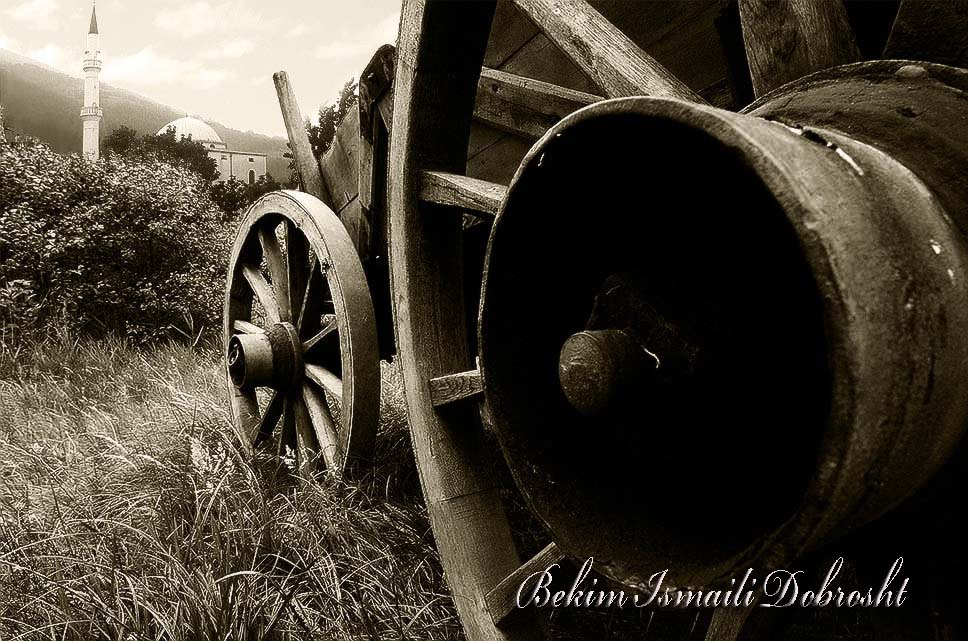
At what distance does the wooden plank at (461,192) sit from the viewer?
136 centimetres

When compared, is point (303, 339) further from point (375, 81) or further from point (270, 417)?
point (375, 81)

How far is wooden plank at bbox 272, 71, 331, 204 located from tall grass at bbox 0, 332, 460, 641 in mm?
990

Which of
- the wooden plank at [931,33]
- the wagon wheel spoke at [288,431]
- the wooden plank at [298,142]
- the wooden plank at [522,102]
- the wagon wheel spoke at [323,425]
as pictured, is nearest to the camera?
the wooden plank at [931,33]

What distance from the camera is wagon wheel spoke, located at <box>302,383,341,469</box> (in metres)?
2.41

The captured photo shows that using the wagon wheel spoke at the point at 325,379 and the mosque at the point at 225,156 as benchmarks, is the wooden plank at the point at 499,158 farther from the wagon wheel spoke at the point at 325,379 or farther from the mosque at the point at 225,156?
the mosque at the point at 225,156

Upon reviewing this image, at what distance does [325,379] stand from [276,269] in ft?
2.24

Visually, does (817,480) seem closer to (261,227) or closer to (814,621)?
(814,621)

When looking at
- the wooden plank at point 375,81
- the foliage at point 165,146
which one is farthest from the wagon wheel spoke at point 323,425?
the foliage at point 165,146

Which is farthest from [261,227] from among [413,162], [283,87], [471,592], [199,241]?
[199,241]

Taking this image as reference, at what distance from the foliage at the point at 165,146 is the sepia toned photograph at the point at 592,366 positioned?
23.7 meters

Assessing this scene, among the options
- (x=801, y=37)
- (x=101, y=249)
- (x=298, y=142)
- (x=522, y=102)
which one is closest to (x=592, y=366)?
(x=801, y=37)

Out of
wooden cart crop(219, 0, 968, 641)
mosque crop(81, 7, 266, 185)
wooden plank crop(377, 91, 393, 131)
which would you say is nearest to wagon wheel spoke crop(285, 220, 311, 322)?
wooden plank crop(377, 91, 393, 131)

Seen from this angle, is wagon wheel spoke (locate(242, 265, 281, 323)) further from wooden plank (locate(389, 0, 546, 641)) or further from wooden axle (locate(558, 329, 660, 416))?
wooden axle (locate(558, 329, 660, 416))

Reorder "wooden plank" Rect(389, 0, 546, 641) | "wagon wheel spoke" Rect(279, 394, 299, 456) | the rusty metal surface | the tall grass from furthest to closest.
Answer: "wagon wheel spoke" Rect(279, 394, 299, 456) < the tall grass < "wooden plank" Rect(389, 0, 546, 641) < the rusty metal surface
